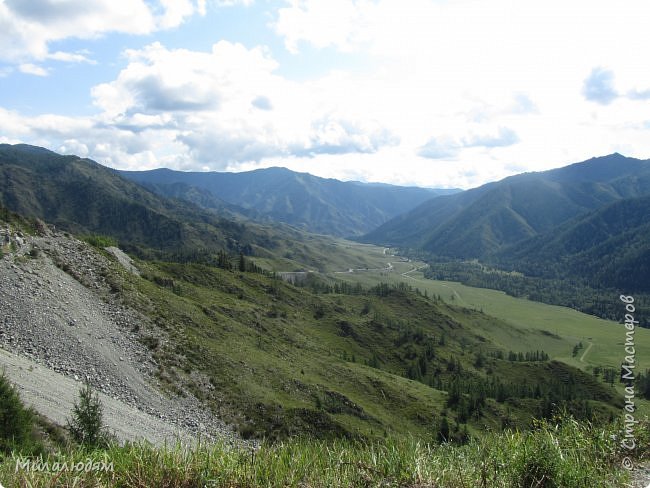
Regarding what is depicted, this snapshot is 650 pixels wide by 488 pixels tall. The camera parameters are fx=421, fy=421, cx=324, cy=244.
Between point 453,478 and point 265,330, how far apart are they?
9341 centimetres

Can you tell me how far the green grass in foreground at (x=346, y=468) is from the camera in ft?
29.1

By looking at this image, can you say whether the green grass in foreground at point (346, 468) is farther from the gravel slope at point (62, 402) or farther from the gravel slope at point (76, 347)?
the gravel slope at point (76, 347)

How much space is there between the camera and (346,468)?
9.70 m

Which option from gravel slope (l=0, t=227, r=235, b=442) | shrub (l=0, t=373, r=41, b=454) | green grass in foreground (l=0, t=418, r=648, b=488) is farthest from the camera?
gravel slope (l=0, t=227, r=235, b=442)

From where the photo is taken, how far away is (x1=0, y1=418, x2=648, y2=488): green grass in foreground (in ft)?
29.1

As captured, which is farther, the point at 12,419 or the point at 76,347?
the point at 76,347

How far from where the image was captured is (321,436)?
2098 inches

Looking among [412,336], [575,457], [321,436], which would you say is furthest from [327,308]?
[575,457]

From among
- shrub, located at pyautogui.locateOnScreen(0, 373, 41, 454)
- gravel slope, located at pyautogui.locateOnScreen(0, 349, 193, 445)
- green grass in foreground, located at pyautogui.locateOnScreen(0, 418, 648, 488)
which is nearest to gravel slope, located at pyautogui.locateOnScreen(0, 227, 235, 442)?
gravel slope, located at pyautogui.locateOnScreen(0, 349, 193, 445)

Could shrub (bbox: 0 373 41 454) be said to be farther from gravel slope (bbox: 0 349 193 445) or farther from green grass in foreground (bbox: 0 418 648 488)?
green grass in foreground (bbox: 0 418 648 488)

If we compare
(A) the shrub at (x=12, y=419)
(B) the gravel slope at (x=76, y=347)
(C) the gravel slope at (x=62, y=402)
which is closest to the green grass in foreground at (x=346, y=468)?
(A) the shrub at (x=12, y=419)

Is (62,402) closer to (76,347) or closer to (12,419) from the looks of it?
(76,347)

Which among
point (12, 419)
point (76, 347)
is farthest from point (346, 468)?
point (76, 347)

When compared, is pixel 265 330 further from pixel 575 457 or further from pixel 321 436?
pixel 575 457
